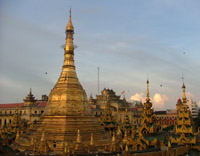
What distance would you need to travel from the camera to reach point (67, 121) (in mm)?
28172

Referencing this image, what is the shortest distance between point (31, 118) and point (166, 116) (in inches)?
3057

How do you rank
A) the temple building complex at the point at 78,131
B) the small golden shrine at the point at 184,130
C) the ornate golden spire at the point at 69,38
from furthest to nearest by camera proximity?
the ornate golden spire at the point at 69,38 → the small golden shrine at the point at 184,130 → the temple building complex at the point at 78,131

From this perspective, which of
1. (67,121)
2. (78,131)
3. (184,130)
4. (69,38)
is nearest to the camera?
(78,131)

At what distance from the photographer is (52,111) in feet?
97.4

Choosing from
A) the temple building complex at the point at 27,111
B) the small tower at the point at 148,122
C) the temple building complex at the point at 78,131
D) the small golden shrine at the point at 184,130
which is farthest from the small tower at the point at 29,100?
the small golden shrine at the point at 184,130

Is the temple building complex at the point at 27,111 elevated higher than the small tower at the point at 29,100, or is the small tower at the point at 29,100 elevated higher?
the small tower at the point at 29,100

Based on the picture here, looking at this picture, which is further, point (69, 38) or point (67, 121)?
point (69, 38)

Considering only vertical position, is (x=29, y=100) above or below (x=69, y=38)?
below

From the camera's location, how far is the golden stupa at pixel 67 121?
2641cm

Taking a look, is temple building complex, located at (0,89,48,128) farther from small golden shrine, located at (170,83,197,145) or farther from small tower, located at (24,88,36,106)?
small golden shrine, located at (170,83,197,145)

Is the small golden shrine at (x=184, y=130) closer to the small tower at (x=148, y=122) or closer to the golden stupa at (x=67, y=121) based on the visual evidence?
the small tower at (x=148, y=122)

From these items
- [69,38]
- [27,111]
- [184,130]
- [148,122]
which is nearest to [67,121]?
[148,122]

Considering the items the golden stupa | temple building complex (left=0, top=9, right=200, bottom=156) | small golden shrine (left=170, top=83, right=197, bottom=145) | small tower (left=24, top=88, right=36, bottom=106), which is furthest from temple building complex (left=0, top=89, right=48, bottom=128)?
small golden shrine (left=170, top=83, right=197, bottom=145)

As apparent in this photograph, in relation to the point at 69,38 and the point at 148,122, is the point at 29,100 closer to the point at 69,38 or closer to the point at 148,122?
the point at 69,38
